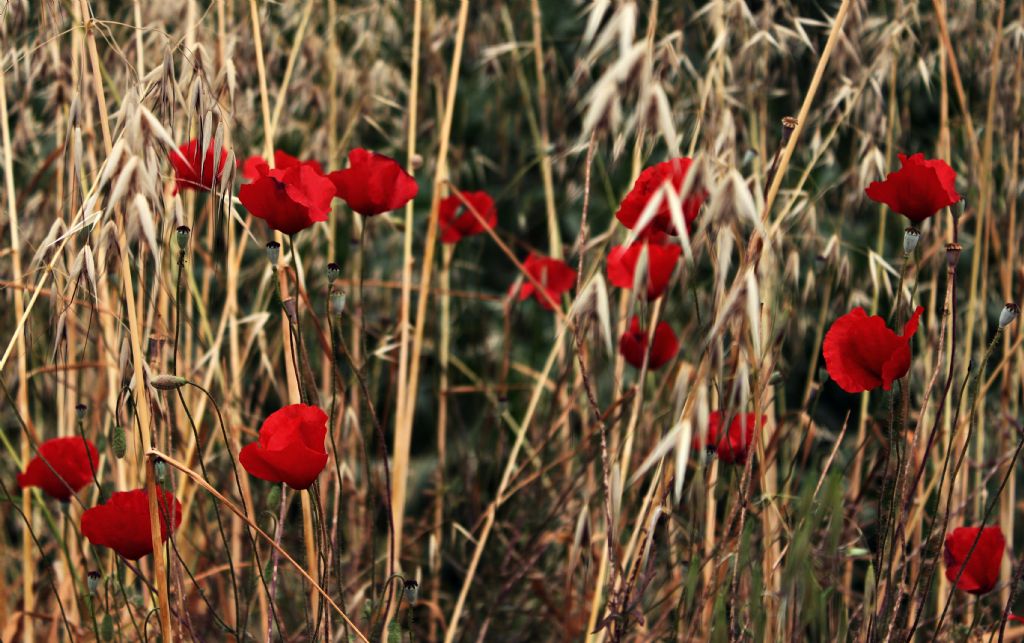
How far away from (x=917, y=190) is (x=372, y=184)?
354 mm

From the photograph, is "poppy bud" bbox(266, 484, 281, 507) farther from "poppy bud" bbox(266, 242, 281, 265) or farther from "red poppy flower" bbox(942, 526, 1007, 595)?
"red poppy flower" bbox(942, 526, 1007, 595)

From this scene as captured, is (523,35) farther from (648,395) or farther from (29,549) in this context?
(29,549)

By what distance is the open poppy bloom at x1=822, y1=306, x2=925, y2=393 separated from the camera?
0.63 m

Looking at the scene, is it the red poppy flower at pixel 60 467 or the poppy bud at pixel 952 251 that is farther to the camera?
the red poppy flower at pixel 60 467

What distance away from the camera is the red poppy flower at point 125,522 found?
632 millimetres

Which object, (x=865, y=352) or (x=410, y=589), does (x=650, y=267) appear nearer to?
(x=865, y=352)

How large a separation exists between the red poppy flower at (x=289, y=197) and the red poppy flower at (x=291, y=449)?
115 millimetres

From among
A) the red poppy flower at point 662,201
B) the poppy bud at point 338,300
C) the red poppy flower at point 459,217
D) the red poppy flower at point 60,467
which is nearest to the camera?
the red poppy flower at point 662,201

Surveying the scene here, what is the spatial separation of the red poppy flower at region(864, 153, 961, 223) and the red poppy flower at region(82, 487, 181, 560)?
0.48 m

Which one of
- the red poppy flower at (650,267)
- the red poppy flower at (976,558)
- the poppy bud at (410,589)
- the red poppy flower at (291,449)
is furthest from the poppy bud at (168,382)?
the red poppy flower at (976,558)

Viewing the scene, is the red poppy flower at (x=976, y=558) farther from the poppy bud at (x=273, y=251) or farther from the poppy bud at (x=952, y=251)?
the poppy bud at (x=273, y=251)

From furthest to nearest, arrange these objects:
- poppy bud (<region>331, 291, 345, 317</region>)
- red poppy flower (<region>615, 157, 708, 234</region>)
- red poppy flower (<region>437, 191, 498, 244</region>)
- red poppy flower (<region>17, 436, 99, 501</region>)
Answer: red poppy flower (<region>437, 191, 498, 244</region>), red poppy flower (<region>17, 436, 99, 501</region>), poppy bud (<region>331, 291, 345, 317</region>), red poppy flower (<region>615, 157, 708, 234</region>)

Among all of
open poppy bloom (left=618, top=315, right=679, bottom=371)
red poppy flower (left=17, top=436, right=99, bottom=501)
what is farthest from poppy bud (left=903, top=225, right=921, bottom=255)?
red poppy flower (left=17, top=436, right=99, bottom=501)

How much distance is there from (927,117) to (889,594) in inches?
47.9
